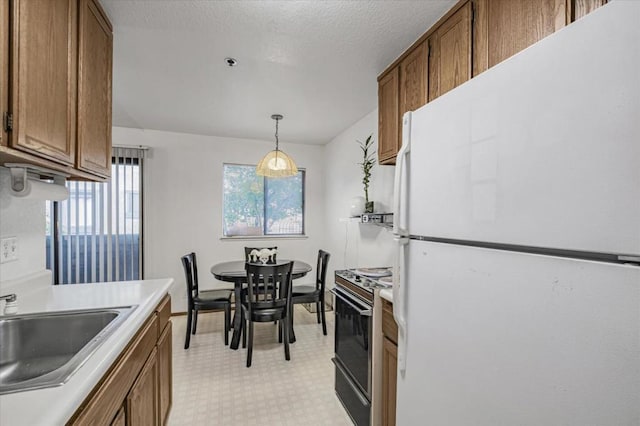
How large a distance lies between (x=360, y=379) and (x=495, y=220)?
1.50 m

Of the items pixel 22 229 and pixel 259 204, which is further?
pixel 259 204

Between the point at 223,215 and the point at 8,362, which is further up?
the point at 223,215

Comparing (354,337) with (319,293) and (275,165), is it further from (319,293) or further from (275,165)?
(275,165)

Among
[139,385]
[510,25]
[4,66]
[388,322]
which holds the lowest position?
[139,385]

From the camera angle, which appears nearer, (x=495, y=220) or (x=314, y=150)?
(x=495, y=220)

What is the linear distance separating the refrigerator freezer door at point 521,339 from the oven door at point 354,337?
62cm

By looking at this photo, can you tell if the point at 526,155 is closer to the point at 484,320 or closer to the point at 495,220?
the point at 495,220

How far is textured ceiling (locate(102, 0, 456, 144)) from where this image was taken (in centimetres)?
170

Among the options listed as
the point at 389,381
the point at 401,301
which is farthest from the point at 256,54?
the point at 389,381

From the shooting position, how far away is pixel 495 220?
2.73 ft

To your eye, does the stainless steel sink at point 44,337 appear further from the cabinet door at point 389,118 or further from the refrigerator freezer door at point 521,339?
the cabinet door at point 389,118

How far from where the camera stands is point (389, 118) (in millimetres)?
2264

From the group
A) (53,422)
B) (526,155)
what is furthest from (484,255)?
(53,422)

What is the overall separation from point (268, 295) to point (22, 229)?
191cm
